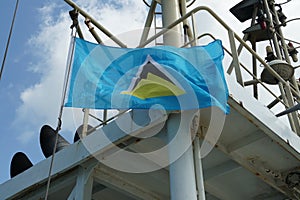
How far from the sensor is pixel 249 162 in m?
4.57

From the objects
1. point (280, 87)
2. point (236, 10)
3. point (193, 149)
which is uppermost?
point (236, 10)

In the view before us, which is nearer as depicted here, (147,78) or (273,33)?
(147,78)

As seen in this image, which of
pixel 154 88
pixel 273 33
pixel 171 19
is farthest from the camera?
pixel 273 33

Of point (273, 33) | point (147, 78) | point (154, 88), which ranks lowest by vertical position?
point (154, 88)

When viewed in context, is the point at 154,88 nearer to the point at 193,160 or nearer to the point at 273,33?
the point at 193,160

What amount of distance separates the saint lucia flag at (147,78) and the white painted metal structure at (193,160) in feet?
0.65

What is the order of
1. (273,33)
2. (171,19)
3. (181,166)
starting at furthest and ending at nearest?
1. (273,33)
2. (171,19)
3. (181,166)

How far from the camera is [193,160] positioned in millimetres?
3723

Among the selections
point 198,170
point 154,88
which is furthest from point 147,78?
point 198,170

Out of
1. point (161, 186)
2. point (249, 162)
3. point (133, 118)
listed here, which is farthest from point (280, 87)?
point (133, 118)

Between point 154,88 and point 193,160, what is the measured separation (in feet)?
2.28

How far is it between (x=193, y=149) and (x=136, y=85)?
0.74m

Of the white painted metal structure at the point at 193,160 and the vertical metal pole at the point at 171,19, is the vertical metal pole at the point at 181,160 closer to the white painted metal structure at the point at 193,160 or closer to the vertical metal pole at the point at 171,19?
the white painted metal structure at the point at 193,160

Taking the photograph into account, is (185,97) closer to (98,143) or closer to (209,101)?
(209,101)
